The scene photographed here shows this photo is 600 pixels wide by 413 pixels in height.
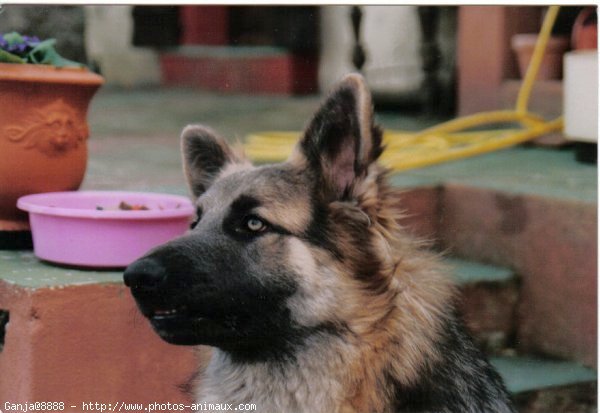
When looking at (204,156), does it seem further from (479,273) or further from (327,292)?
(479,273)

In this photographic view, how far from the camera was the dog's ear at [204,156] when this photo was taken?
3.46 metres

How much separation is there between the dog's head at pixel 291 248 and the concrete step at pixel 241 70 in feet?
17.7

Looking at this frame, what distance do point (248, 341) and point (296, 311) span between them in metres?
0.17

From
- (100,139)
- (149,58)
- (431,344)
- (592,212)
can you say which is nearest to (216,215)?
(431,344)

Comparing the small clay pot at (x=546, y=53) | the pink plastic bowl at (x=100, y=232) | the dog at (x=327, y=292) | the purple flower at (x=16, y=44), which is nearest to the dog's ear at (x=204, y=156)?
the pink plastic bowl at (x=100, y=232)

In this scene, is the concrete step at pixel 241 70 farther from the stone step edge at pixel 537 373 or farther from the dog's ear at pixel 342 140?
the dog's ear at pixel 342 140

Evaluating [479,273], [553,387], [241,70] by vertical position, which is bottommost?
[553,387]

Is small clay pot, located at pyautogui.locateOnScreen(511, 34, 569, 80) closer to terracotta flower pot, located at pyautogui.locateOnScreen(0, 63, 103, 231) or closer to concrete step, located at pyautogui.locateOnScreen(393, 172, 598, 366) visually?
concrete step, located at pyautogui.locateOnScreen(393, 172, 598, 366)

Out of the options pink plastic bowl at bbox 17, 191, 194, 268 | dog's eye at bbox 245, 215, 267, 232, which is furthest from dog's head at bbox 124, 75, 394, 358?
pink plastic bowl at bbox 17, 191, 194, 268

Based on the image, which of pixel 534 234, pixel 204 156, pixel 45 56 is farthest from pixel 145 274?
pixel 534 234

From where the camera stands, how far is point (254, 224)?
299 centimetres

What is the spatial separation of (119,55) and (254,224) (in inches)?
289

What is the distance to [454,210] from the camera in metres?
4.77

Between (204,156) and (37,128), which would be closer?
(204,156)
